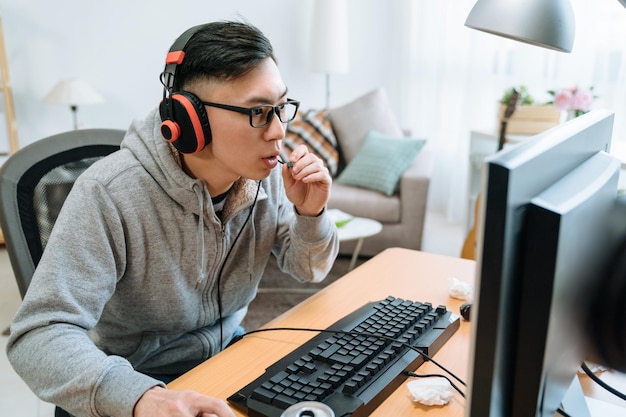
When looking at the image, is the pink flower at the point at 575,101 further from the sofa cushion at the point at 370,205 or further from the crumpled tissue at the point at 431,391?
the crumpled tissue at the point at 431,391

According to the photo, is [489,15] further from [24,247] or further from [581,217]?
[24,247]

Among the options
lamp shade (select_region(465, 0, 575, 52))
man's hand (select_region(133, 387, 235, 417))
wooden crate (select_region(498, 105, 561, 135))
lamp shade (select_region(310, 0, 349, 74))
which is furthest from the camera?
lamp shade (select_region(310, 0, 349, 74))

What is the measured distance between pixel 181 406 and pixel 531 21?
2.62ft

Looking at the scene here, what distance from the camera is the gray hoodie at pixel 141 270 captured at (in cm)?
80

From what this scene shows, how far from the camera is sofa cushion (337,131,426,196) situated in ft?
10.1

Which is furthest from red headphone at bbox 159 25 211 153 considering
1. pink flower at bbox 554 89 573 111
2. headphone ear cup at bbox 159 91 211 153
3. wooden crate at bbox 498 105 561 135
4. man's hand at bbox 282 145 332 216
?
wooden crate at bbox 498 105 561 135

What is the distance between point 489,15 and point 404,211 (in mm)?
2093

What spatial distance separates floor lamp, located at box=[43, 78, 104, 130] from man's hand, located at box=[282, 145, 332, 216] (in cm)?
257

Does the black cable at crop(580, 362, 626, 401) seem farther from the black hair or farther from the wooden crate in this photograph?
the wooden crate

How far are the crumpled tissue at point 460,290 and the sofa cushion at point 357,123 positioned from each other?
2311mm

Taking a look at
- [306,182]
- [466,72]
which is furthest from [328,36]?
[306,182]

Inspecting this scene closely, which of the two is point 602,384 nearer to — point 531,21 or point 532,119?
point 531,21

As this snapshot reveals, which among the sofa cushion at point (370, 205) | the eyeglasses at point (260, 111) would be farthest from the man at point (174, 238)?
the sofa cushion at point (370, 205)

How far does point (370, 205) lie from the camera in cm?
303
